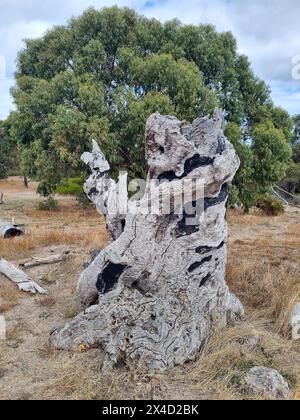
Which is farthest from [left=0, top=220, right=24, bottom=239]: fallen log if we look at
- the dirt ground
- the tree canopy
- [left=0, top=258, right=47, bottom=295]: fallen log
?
the tree canopy

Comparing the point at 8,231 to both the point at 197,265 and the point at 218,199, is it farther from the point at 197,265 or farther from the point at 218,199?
the point at 218,199

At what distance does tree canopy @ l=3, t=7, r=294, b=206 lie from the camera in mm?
12688

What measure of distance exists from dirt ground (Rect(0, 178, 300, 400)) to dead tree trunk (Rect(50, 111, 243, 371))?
0.28m

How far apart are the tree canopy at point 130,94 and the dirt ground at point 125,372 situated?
4513mm

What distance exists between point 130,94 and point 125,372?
1011 cm

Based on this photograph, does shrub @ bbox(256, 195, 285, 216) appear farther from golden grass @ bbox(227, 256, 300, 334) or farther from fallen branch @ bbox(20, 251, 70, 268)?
fallen branch @ bbox(20, 251, 70, 268)

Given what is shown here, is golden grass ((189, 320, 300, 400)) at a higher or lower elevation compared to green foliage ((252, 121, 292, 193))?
lower

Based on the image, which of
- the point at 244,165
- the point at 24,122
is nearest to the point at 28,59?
the point at 24,122

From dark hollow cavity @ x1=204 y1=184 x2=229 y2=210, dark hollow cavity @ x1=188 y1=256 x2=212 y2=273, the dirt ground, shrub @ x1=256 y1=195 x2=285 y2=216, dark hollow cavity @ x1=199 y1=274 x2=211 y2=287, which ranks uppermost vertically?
dark hollow cavity @ x1=204 y1=184 x2=229 y2=210

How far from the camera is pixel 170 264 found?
4910mm

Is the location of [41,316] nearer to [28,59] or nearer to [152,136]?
[152,136]

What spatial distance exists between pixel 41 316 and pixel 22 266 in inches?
90.5

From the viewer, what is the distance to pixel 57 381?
3871 mm

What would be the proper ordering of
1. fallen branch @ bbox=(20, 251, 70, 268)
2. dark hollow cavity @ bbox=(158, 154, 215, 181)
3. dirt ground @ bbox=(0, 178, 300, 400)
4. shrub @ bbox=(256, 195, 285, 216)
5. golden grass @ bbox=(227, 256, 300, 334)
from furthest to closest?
shrub @ bbox=(256, 195, 285, 216)
fallen branch @ bbox=(20, 251, 70, 268)
golden grass @ bbox=(227, 256, 300, 334)
dark hollow cavity @ bbox=(158, 154, 215, 181)
dirt ground @ bbox=(0, 178, 300, 400)
